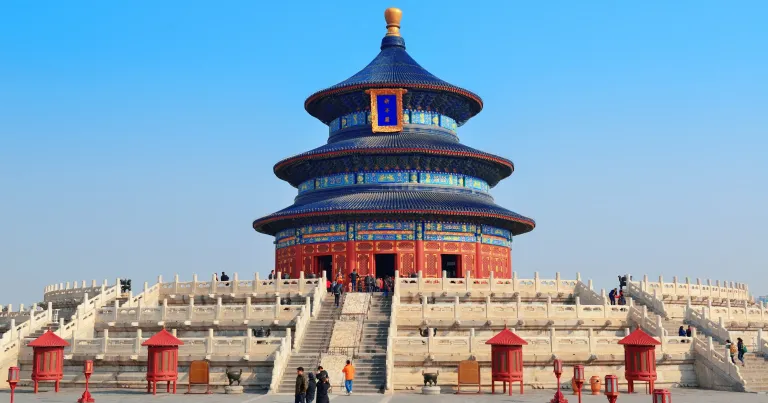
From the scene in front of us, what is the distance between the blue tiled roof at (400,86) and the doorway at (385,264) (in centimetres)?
1068

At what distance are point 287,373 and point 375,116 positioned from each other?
2777 cm

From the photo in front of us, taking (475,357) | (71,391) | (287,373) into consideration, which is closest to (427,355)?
(475,357)

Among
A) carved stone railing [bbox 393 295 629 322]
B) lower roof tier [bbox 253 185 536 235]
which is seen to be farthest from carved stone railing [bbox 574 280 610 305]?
lower roof tier [bbox 253 185 536 235]

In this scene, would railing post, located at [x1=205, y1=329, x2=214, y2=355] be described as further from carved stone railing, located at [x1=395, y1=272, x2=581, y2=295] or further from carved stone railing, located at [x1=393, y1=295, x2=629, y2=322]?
carved stone railing, located at [x1=395, y1=272, x2=581, y2=295]

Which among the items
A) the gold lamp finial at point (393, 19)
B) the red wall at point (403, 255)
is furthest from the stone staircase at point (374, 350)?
the gold lamp finial at point (393, 19)

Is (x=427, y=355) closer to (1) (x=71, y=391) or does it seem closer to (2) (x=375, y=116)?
(1) (x=71, y=391)

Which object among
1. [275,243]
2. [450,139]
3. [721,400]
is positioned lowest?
[721,400]

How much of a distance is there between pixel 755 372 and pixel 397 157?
2603 centimetres

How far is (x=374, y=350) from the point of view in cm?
3488

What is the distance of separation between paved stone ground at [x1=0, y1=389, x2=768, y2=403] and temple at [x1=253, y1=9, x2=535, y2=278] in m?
21.1

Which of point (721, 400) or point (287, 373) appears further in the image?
point (287, 373)

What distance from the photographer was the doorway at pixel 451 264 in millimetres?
53750

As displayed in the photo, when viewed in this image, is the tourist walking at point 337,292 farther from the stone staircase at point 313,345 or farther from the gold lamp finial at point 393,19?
the gold lamp finial at point 393,19

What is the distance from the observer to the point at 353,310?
127 feet
